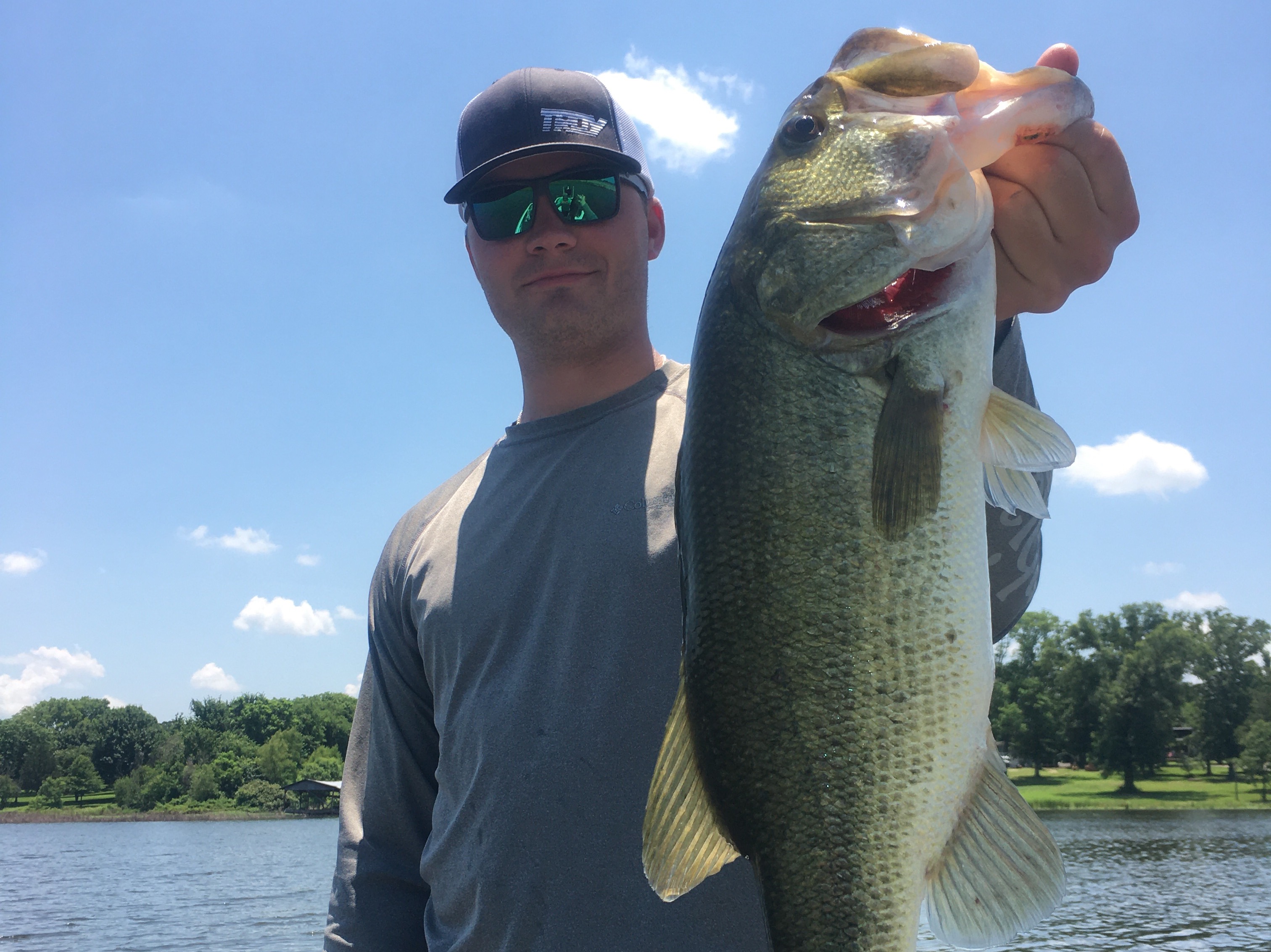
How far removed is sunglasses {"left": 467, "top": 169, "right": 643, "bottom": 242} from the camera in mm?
2553

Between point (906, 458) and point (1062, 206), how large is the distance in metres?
0.56

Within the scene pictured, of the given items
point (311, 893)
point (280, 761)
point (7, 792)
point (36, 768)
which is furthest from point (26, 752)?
point (311, 893)

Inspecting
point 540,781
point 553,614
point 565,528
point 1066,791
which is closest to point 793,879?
point 540,781

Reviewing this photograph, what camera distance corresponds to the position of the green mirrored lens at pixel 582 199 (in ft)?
8.36

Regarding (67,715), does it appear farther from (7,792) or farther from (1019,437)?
(1019,437)

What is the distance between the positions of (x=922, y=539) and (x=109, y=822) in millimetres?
93853

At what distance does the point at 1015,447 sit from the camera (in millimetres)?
1585

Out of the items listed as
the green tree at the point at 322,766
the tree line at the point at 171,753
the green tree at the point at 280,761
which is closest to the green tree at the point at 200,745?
the tree line at the point at 171,753

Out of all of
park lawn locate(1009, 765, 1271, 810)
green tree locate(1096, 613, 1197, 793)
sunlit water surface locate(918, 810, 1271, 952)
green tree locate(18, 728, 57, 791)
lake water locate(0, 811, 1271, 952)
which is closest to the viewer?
sunlit water surface locate(918, 810, 1271, 952)

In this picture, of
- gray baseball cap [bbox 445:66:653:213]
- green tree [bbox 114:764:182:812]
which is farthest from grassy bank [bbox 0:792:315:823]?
gray baseball cap [bbox 445:66:653:213]

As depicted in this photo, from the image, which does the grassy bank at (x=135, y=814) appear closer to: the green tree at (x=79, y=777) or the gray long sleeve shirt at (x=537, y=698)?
the green tree at (x=79, y=777)

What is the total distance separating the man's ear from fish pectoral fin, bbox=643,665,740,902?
1.70m

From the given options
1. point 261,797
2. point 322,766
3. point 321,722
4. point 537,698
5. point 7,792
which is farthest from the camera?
point 321,722

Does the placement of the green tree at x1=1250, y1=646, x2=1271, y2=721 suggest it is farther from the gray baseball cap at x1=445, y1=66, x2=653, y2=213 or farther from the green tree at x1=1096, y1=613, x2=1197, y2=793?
the gray baseball cap at x1=445, y1=66, x2=653, y2=213
